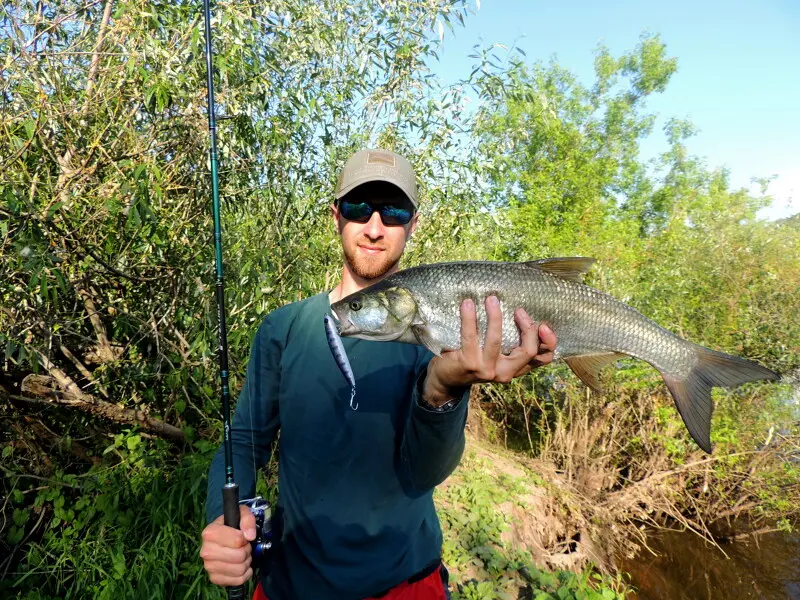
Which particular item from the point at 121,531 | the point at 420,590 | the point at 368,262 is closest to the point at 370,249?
the point at 368,262

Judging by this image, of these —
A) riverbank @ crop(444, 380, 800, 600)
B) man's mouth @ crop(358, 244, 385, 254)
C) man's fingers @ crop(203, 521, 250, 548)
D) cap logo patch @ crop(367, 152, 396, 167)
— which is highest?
cap logo patch @ crop(367, 152, 396, 167)

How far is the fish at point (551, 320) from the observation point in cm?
173

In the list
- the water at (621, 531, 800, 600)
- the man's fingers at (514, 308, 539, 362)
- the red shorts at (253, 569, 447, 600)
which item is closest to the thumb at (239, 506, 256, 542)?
the red shorts at (253, 569, 447, 600)

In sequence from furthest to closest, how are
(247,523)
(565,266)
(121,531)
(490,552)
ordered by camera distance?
(490,552)
(121,531)
(565,266)
(247,523)

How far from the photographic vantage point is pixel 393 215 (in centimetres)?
→ 198

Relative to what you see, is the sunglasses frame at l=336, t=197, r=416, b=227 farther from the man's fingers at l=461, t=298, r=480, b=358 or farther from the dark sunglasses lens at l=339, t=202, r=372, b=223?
the man's fingers at l=461, t=298, r=480, b=358

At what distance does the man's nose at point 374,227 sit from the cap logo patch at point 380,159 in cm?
22

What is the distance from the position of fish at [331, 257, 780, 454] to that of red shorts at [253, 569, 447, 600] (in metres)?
0.91

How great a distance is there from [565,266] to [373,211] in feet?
2.79

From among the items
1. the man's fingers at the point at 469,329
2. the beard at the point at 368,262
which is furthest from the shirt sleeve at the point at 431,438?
the beard at the point at 368,262

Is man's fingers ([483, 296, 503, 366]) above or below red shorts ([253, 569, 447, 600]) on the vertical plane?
above

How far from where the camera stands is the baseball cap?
194 centimetres

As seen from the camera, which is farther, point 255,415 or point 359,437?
point 255,415

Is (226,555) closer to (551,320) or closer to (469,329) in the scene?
(469,329)
